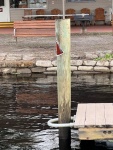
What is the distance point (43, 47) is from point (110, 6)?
8775 mm

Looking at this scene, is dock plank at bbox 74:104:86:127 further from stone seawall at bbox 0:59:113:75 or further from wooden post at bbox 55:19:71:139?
stone seawall at bbox 0:59:113:75

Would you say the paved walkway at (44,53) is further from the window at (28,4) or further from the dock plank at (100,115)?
the dock plank at (100,115)

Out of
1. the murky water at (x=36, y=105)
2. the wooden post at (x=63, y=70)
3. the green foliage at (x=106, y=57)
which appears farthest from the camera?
the green foliage at (x=106, y=57)

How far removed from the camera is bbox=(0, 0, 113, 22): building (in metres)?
24.9

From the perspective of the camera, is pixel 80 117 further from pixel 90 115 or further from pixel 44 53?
pixel 44 53

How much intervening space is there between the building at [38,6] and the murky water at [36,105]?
1136 centimetres

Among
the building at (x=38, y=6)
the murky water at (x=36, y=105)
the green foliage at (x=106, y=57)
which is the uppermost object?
the building at (x=38, y=6)

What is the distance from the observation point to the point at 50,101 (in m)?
11.1

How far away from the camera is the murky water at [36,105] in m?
8.20

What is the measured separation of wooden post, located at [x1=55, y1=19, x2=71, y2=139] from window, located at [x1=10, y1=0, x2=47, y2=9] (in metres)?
17.9

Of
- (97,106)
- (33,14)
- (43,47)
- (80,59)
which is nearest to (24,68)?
(80,59)

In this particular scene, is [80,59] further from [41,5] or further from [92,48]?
[41,5]

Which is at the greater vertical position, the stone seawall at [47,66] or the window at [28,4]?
the window at [28,4]

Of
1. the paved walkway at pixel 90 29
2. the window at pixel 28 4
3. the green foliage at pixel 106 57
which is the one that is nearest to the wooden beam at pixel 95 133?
the green foliage at pixel 106 57
